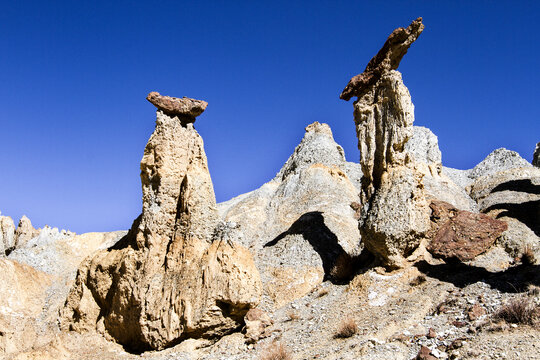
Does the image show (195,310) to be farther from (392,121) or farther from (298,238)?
(392,121)

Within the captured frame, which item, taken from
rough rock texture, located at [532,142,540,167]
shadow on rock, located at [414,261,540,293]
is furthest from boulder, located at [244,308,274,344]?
rough rock texture, located at [532,142,540,167]

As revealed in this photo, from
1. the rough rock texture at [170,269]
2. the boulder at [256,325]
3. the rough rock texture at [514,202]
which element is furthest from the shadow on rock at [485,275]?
the rough rock texture at [170,269]

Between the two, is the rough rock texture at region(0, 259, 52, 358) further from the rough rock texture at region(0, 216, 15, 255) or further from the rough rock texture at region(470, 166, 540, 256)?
the rough rock texture at region(470, 166, 540, 256)

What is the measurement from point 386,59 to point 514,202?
13.2m

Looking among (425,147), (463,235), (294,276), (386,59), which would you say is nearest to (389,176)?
(463,235)

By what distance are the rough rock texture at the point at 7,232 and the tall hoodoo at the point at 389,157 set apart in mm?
27823

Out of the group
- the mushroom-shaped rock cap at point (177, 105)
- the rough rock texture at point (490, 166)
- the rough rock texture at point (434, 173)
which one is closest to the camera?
the mushroom-shaped rock cap at point (177, 105)

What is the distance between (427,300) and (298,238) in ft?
32.5

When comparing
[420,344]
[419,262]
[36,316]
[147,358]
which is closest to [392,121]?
[419,262]

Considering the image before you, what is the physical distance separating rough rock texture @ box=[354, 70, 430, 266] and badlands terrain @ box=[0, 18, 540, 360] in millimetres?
61

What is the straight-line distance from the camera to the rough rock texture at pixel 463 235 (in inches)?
747

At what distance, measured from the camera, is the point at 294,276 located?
22.3 meters

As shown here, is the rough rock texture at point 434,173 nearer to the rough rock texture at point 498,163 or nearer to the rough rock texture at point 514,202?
the rough rock texture at point 514,202

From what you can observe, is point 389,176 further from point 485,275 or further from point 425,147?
point 425,147
